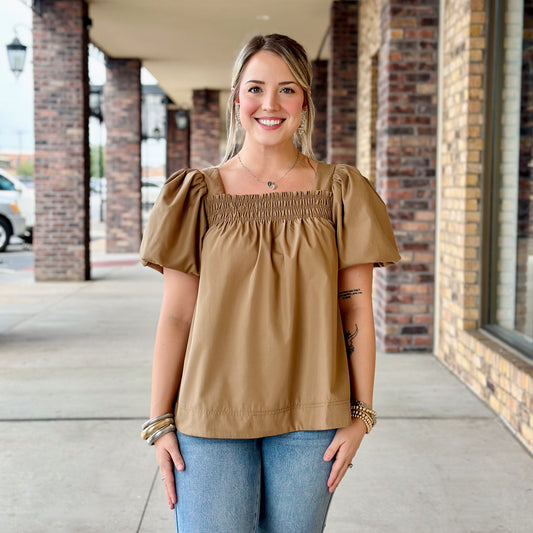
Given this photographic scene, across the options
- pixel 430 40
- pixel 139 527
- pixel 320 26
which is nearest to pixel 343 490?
pixel 139 527

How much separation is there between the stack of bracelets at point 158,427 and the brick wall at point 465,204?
9.54 feet

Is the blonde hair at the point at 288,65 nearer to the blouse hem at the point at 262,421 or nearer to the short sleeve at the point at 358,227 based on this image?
the short sleeve at the point at 358,227

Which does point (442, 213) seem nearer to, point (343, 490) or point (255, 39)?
point (343, 490)

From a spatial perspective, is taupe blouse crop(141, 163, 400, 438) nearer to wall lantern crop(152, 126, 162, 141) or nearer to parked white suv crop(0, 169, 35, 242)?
parked white suv crop(0, 169, 35, 242)

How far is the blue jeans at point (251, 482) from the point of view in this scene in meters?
1.56

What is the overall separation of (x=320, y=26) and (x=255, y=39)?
33.8 ft

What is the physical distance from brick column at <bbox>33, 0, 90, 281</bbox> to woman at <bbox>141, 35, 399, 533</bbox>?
29.3ft

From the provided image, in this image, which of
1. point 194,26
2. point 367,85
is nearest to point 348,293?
point 367,85

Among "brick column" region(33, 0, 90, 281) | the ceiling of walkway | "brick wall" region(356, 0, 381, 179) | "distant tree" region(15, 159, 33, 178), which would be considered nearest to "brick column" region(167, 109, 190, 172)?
the ceiling of walkway

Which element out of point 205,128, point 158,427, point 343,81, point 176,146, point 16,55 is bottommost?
point 158,427

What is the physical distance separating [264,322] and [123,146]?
44.4 ft

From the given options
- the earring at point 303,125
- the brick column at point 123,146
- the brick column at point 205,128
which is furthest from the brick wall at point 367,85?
the brick column at point 205,128

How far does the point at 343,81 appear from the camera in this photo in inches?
398

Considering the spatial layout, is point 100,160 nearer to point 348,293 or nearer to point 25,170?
point 348,293
